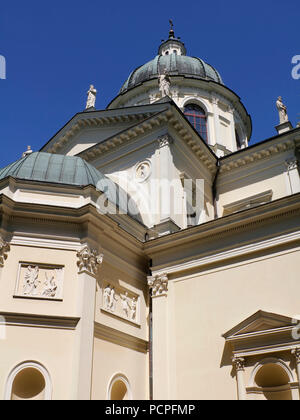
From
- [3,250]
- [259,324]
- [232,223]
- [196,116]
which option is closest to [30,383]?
[3,250]

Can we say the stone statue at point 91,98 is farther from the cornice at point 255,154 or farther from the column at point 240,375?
the column at point 240,375

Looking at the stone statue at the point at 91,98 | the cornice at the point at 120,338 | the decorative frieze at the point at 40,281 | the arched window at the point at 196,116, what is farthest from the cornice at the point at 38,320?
the arched window at the point at 196,116

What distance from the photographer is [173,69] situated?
25453mm

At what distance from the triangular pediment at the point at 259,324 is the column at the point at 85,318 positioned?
335 centimetres

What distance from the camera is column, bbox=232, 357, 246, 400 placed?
1050cm

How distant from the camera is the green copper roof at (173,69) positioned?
83.1ft

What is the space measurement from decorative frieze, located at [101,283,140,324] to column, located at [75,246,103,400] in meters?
0.76

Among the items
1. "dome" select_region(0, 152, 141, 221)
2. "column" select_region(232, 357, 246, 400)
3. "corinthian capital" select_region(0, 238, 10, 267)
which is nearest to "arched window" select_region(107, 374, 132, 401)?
"column" select_region(232, 357, 246, 400)

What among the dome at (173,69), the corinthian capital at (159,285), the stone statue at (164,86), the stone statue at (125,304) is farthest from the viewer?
the dome at (173,69)

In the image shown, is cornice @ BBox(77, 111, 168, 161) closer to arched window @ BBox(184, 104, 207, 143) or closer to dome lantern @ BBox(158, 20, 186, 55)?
arched window @ BBox(184, 104, 207, 143)

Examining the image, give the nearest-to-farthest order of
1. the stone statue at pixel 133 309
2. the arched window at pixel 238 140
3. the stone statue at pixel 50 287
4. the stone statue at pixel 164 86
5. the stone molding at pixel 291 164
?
the stone statue at pixel 50 287, the stone statue at pixel 133 309, the stone molding at pixel 291 164, the stone statue at pixel 164 86, the arched window at pixel 238 140

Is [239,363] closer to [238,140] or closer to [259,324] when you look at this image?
[259,324]

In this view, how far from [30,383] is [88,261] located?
307 centimetres

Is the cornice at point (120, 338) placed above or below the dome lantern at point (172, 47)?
below
